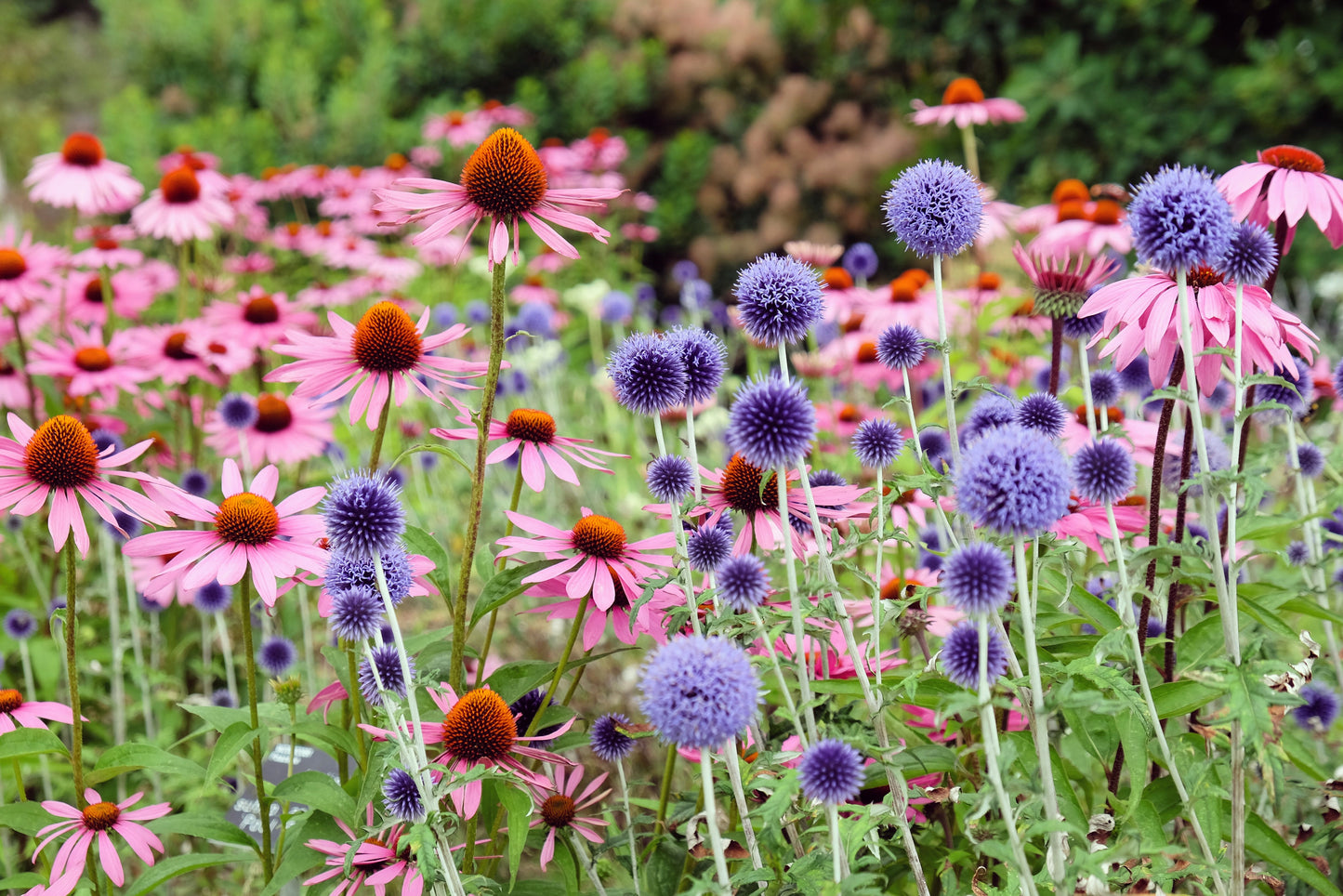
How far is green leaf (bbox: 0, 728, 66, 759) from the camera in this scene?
1.74m

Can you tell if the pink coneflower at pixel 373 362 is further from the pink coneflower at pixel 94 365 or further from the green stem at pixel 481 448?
the pink coneflower at pixel 94 365

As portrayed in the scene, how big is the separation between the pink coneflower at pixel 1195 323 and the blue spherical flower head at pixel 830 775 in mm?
799

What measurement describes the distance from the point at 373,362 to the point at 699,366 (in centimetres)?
70

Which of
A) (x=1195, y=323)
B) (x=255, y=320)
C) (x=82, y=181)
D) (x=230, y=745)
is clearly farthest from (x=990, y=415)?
(x=82, y=181)

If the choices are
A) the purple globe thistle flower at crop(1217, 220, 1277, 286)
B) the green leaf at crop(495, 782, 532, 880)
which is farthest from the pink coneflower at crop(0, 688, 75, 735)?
the purple globe thistle flower at crop(1217, 220, 1277, 286)

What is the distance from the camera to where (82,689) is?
3170mm

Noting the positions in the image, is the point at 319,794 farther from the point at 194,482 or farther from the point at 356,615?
the point at 194,482

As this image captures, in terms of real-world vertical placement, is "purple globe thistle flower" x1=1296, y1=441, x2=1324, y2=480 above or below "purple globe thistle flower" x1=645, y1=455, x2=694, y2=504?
below

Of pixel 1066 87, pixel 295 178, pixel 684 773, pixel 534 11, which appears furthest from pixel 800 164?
pixel 684 773

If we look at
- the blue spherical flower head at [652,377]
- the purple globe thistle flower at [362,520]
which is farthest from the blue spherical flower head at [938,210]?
the purple globe thistle flower at [362,520]

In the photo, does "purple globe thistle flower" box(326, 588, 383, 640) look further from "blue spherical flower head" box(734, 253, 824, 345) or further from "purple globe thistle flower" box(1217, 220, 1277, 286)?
"purple globe thistle flower" box(1217, 220, 1277, 286)

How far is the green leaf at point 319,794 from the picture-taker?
1667 mm

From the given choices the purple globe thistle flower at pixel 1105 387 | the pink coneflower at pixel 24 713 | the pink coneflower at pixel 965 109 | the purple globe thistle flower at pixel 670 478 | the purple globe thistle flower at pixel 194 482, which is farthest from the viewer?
the pink coneflower at pixel 965 109

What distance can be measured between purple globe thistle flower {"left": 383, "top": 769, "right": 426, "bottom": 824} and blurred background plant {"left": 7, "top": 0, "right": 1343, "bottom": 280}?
6010 mm
